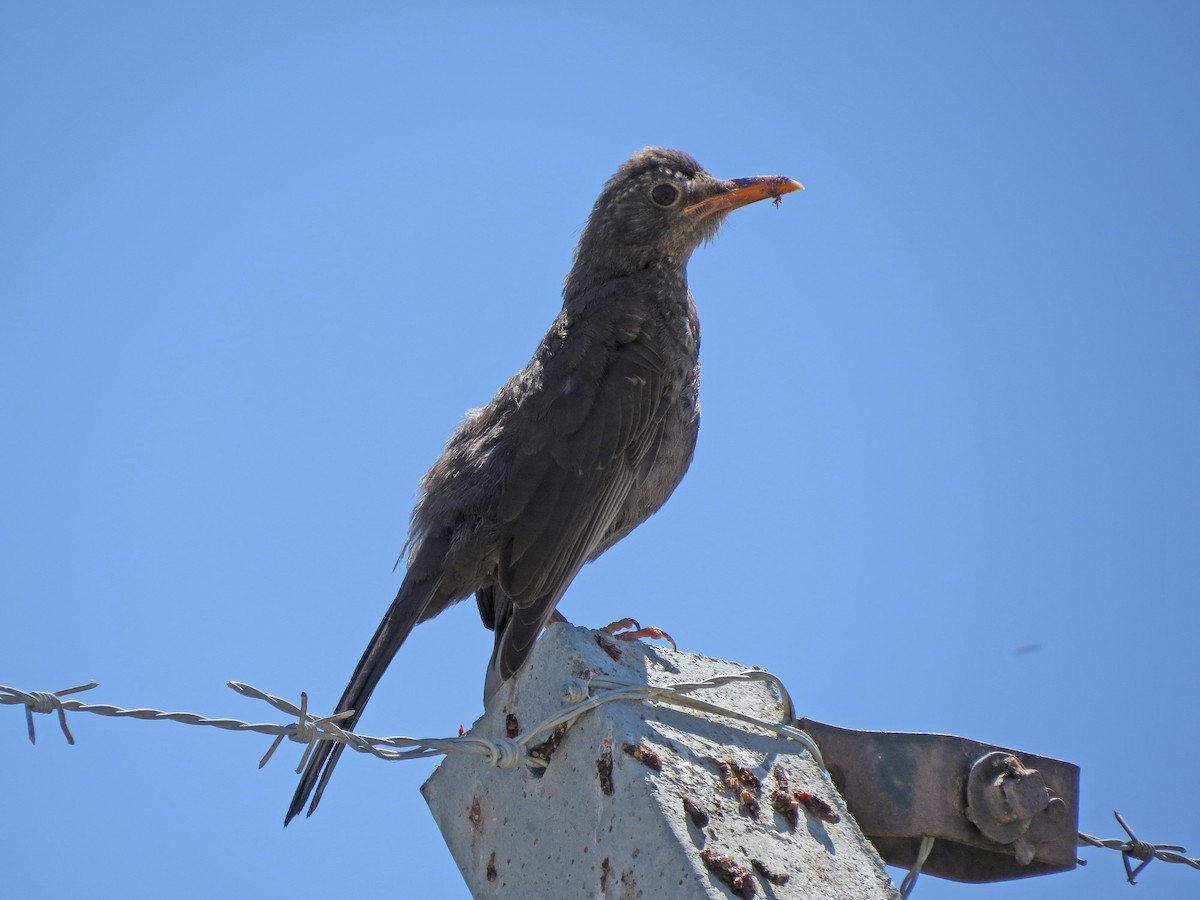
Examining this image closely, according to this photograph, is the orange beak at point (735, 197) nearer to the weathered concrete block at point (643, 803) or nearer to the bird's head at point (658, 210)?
the bird's head at point (658, 210)

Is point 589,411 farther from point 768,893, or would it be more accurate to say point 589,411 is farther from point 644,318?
point 768,893

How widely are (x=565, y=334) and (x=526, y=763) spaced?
2909mm

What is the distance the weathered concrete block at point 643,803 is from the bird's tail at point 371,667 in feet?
1.48

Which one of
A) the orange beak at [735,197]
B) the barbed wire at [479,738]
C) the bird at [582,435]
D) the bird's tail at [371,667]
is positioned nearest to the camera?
the barbed wire at [479,738]

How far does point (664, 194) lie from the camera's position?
20.4 ft

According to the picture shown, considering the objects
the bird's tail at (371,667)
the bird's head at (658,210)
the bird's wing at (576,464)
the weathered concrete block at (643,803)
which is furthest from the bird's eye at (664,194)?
the weathered concrete block at (643,803)

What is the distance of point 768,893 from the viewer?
2.68 meters

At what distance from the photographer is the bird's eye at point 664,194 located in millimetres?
6211

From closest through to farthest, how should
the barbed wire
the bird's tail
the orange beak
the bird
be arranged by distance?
1. the barbed wire
2. the bird's tail
3. the bird
4. the orange beak

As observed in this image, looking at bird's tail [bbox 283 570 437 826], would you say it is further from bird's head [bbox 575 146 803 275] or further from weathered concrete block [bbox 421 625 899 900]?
bird's head [bbox 575 146 803 275]

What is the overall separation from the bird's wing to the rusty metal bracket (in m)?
1.29

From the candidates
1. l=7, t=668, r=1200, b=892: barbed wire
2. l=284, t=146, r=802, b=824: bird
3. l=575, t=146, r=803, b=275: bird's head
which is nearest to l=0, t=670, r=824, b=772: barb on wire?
l=7, t=668, r=1200, b=892: barbed wire

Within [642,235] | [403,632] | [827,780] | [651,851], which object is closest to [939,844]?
[827,780]

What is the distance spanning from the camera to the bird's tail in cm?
357
